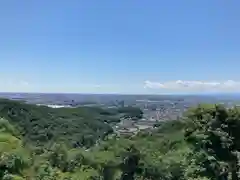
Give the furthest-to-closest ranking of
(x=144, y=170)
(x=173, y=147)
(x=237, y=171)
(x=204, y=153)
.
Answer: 1. (x=173, y=147)
2. (x=144, y=170)
3. (x=237, y=171)
4. (x=204, y=153)

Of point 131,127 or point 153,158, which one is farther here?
point 131,127

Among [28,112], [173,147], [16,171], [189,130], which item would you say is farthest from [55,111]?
[16,171]

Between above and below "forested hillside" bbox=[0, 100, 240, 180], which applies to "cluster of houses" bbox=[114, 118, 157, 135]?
below

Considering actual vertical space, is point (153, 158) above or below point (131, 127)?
above

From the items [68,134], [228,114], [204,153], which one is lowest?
[68,134]

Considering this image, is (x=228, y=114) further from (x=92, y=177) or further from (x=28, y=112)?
(x=28, y=112)

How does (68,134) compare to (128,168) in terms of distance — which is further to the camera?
(68,134)

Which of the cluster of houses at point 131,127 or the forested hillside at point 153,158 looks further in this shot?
the cluster of houses at point 131,127

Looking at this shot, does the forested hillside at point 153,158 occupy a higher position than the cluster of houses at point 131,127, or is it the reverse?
the forested hillside at point 153,158

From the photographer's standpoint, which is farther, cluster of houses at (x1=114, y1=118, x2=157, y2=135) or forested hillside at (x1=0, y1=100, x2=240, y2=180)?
cluster of houses at (x1=114, y1=118, x2=157, y2=135)

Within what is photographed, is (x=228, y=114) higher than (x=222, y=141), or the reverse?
(x=228, y=114)

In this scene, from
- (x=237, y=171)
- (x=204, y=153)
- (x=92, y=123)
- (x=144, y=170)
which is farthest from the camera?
(x=92, y=123)
